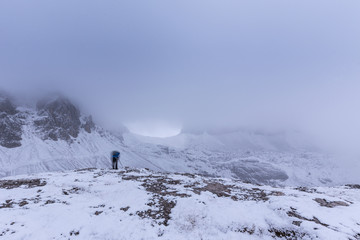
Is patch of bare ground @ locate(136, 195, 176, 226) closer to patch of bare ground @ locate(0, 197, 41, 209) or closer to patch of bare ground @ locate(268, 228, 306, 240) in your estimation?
patch of bare ground @ locate(268, 228, 306, 240)

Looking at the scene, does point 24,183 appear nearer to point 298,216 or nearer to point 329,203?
point 298,216

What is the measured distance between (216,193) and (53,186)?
57.2 ft

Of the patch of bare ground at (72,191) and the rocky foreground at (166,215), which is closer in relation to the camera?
the rocky foreground at (166,215)

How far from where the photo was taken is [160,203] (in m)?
17.4

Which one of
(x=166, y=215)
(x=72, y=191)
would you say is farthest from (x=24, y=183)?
(x=166, y=215)

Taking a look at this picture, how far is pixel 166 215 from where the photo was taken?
50.6 feet

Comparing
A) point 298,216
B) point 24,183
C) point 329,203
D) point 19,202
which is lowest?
point 24,183

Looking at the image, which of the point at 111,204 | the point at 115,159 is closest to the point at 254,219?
the point at 111,204

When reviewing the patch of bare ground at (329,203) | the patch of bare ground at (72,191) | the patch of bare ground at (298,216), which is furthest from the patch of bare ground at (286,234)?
the patch of bare ground at (72,191)

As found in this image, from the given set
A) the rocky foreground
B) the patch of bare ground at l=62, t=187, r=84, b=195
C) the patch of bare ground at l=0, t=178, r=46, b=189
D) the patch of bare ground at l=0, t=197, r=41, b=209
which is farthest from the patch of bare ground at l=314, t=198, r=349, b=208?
the patch of bare ground at l=0, t=178, r=46, b=189

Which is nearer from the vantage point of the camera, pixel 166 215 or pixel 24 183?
pixel 166 215

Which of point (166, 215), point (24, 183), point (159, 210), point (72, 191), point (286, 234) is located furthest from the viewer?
point (24, 183)

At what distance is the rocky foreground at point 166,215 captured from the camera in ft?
43.1

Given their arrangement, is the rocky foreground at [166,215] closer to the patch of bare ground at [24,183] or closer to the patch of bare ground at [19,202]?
the patch of bare ground at [19,202]
